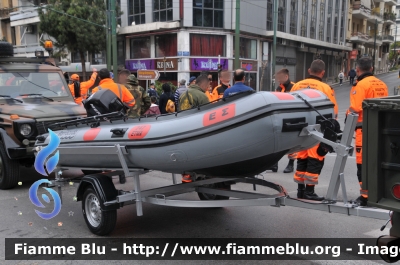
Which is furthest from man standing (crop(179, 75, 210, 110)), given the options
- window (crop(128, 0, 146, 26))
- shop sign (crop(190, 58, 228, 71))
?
window (crop(128, 0, 146, 26))

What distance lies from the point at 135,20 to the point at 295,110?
90.0 ft

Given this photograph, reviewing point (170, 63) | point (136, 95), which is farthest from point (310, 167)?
point (170, 63)

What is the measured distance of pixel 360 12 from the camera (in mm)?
49656

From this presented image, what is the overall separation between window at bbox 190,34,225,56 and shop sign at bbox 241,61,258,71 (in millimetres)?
2437

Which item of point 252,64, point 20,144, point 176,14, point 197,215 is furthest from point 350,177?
point 252,64

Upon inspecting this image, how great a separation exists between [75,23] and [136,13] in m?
4.86

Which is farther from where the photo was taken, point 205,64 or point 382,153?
point 205,64

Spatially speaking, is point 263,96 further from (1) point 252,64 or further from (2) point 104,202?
(1) point 252,64

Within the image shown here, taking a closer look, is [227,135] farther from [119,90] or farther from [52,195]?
[119,90]

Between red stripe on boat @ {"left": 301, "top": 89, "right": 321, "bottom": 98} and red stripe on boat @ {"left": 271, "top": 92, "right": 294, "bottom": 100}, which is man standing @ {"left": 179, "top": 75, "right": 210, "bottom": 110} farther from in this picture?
red stripe on boat @ {"left": 271, "top": 92, "right": 294, "bottom": 100}

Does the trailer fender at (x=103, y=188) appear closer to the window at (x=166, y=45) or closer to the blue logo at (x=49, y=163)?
the blue logo at (x=49, y=163)

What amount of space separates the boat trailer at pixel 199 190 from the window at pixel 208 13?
910 inches

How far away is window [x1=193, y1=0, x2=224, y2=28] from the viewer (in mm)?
26766

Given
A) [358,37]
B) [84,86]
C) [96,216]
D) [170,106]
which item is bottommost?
[96,216]
